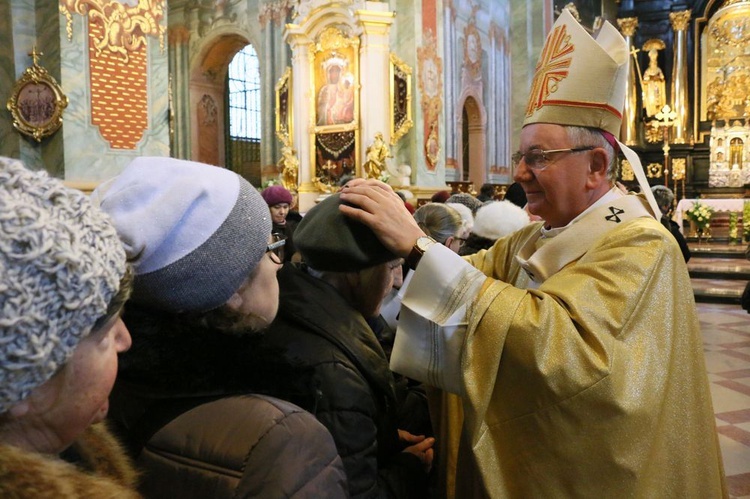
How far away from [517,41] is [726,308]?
10.1 metres

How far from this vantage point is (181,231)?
3.77ft

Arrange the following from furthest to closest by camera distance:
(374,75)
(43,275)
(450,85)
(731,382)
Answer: (450,85)
(374,75)
(731,382)
(43,275)

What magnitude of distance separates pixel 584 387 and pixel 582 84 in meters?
1.06

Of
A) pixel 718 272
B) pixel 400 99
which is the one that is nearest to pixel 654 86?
pixel 718 272

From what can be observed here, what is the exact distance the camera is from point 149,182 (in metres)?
1.16

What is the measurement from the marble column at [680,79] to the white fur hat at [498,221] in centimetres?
1658

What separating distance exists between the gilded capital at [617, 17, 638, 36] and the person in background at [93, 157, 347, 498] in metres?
19.7

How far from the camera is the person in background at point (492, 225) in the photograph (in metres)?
3.51

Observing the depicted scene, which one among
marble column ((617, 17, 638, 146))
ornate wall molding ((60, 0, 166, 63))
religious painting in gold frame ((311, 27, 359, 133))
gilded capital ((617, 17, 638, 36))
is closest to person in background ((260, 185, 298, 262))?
ornate wall molding ((60, 0, 166, 63))

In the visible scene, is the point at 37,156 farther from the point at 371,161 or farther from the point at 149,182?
the point at 149,182

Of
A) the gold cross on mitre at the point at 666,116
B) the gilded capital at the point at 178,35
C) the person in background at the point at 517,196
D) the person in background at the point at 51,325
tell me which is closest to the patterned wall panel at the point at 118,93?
the person in background at the point at 517,196

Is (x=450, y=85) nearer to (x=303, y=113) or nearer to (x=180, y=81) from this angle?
(x=303, y=113)

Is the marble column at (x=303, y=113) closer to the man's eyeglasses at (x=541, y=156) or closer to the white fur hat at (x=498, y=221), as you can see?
the white fur hat at (x=498, y=221)

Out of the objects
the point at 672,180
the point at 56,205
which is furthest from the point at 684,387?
the point at 672,180
